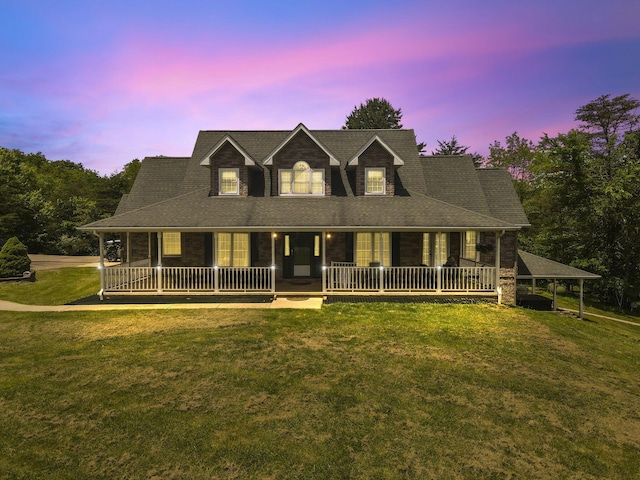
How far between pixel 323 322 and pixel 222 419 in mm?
6059

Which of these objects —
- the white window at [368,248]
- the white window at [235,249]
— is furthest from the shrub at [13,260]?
the white window at [368,248]

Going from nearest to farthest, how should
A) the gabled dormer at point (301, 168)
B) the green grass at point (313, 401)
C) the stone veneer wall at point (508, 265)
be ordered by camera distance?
the green grass at point (313, 401) < the stone veneer wall at point (508, 265) < the gabled dormer at point (301, 168)

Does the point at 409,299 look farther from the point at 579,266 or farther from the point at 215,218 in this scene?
the point at 579,266

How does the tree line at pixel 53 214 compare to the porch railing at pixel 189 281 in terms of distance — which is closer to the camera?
the porch railing at pixel 189 281

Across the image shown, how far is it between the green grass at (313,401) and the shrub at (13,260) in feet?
34.9

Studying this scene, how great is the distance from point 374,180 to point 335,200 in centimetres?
249

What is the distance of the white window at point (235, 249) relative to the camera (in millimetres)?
17750

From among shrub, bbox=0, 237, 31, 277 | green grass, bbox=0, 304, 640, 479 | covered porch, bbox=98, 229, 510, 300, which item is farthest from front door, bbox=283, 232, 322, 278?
shrub, bbox=0, 237, 31, 277

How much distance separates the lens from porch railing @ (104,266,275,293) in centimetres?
1512

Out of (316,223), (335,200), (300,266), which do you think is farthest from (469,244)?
(300,266)

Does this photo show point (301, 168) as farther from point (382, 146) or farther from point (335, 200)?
point (382, 146)

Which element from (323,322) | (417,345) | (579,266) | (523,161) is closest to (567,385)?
(417,345)

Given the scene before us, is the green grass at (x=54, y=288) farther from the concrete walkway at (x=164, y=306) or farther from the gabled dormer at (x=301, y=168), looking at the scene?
the gabled dormer at (x=301, y=168)

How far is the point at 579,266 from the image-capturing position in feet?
88.7
